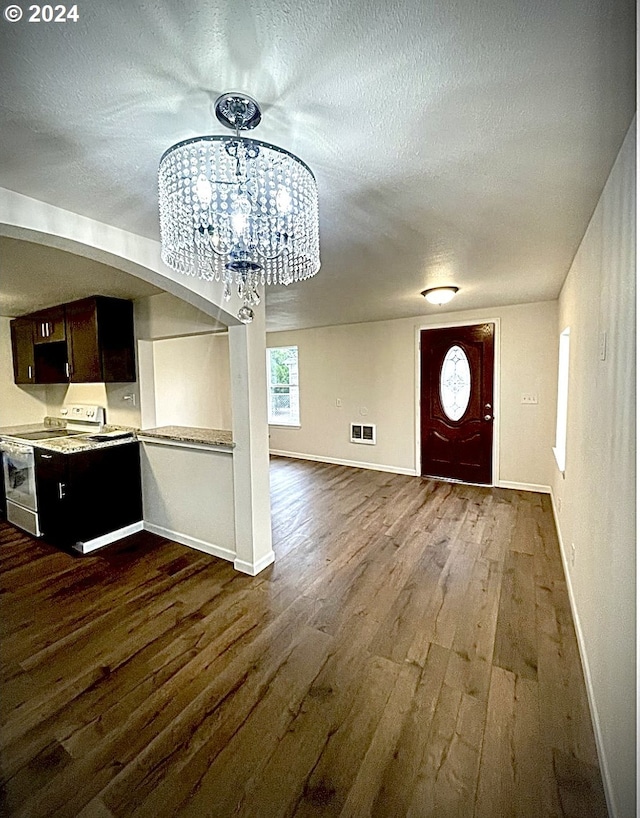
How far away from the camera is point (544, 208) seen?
1849 mm

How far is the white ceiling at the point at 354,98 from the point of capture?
0.83 meters

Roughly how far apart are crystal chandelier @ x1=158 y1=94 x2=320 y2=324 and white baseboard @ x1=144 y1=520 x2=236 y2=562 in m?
2.41

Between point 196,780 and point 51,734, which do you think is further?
point 51,734

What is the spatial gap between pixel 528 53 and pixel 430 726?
2.37 m

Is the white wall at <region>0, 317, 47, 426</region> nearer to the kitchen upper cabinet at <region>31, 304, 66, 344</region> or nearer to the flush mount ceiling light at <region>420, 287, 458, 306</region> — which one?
the kitchen upper cabinet at <region>31, 304, 66, 344</region>

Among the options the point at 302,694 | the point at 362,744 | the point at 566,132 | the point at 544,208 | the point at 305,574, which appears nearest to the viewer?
the point at 566,132

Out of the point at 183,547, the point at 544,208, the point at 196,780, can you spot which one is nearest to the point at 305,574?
the point at 183,547

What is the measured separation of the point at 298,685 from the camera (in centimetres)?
178

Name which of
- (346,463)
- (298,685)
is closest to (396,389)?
(346,463)

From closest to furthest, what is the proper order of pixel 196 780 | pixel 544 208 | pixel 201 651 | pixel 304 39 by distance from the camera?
1. pixel 304 39
2. pixel 196 780
3. pixel 544 208
4. pixel 201 651

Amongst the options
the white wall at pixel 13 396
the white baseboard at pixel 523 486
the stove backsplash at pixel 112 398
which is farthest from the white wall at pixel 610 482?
the white wall at pixel 13 396

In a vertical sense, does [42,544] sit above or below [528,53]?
below

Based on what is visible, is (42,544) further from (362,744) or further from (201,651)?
(362,744)

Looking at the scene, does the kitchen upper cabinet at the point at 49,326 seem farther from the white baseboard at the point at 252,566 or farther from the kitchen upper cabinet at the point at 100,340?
the white baseboard at the point at 252,566
